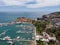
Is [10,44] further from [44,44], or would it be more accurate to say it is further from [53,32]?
[53,32]

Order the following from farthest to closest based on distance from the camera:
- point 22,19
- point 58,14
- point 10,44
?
point 58,14 < point 22,19 < point 10,44

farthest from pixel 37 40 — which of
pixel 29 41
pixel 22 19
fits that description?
pixel 22 19

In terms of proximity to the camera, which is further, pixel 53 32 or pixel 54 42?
pixel 53 32

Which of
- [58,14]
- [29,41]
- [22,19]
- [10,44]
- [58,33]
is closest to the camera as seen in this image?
[10,44]

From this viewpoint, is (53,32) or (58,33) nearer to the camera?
(58,33)

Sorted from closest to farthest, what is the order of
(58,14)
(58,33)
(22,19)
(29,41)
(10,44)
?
(10,44), (29,41), (58,33), (22,19), (58,14)

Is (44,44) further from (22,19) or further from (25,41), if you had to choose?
(22,19)

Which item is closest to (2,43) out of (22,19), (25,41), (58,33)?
(25,41)
